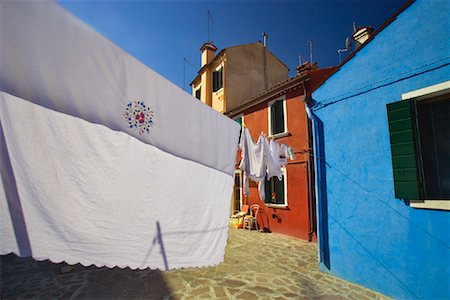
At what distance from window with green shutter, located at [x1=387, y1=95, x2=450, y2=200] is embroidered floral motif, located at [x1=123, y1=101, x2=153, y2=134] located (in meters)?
4.33

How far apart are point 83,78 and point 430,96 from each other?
4.94m

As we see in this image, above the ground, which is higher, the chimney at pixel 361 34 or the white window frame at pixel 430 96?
the chimney at pixel 361 34

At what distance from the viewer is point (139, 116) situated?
124 centimetres

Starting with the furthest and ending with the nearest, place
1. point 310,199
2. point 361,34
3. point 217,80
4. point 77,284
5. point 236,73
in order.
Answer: point 217,80 < point 236,73 < point 310,199 < point 361,34 < point 77,284

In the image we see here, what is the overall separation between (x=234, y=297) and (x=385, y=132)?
4.10 metres

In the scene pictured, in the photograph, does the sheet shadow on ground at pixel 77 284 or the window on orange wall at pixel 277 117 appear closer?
the sheet shadow on ground at pixel 77 284

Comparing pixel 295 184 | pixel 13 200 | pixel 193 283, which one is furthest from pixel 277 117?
pixel 13 200

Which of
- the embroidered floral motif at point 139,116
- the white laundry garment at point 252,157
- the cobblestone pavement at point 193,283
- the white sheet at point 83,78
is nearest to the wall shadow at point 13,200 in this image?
the white sheet at point 83,78

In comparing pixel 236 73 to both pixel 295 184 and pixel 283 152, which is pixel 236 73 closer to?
pixel 295 184

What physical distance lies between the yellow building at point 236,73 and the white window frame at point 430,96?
10227 millimetres

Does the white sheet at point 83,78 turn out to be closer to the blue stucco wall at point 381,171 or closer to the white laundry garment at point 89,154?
the white laundry garment at point 89,154

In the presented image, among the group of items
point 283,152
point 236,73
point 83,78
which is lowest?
point 83,78

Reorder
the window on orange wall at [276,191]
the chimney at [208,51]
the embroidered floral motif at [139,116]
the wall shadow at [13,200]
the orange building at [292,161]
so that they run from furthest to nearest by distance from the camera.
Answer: the chimney at [208,51], the window on orange wall at [276,191], the orange building at [292,161], the embroidered floral motif at [139,116], the wall shadow at [13,200]

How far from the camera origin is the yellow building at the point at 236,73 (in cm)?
1425
